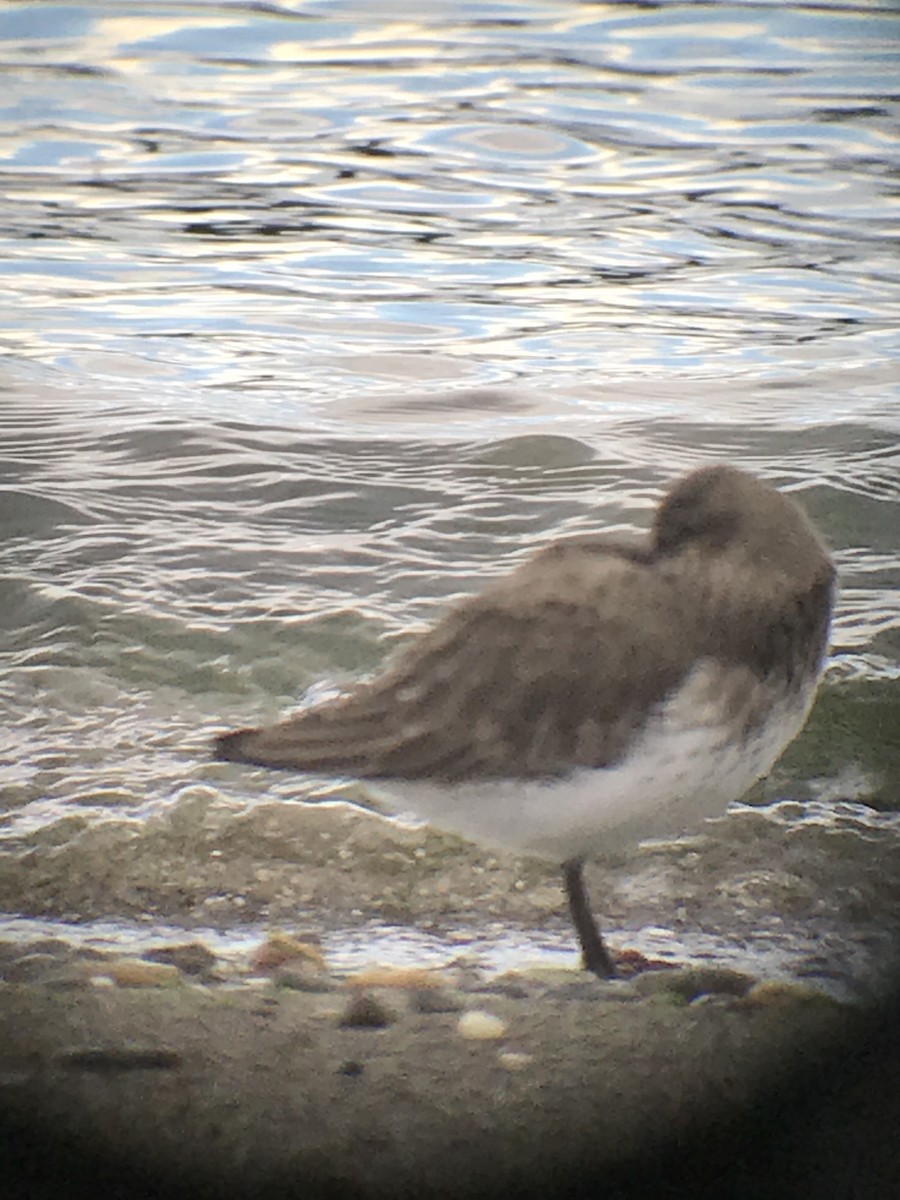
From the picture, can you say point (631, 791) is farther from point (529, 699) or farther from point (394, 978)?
point (394, 978)

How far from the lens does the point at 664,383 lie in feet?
22.9

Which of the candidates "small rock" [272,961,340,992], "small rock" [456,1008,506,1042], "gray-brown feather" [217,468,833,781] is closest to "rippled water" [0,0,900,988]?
"gray-brown feather" [217,468,833,781]

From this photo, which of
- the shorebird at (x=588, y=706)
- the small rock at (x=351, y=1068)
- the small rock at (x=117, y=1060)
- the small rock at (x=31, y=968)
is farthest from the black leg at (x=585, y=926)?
the small rock at (x=31, y=968)

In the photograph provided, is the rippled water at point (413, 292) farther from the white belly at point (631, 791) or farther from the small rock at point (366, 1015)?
the small rock at point (366, 1015)

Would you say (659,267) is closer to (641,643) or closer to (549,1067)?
(641,643)

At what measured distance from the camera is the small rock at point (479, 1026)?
220 centimetres

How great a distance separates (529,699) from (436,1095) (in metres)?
0.73

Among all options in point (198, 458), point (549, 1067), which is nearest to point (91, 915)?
point (549, 1067)

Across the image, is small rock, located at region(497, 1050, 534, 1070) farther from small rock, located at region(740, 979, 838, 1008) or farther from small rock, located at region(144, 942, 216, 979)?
small rock, located at region(144, 942, 216, 979)

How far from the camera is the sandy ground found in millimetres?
1881

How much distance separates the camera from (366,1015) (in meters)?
2.24

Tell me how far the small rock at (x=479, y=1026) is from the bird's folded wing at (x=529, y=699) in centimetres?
42

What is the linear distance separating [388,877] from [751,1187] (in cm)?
113

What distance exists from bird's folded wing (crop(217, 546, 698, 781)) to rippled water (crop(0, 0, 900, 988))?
5.56 feet
